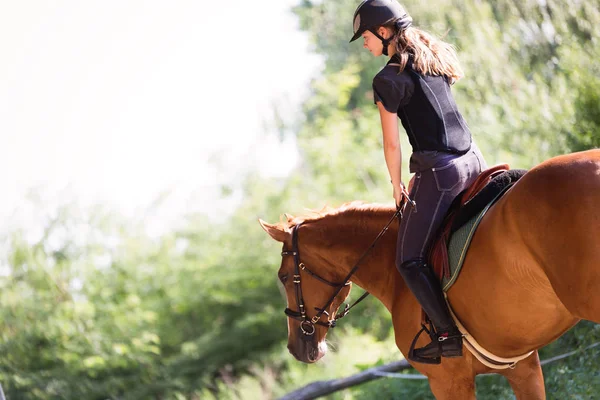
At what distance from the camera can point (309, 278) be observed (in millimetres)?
5195

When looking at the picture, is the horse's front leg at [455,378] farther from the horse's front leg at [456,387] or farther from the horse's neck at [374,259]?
the horse's neck at [374,259]

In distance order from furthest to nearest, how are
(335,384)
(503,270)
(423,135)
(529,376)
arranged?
(335,384), (529,376), (423,135), (503,270)

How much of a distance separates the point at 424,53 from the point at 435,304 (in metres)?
1.45

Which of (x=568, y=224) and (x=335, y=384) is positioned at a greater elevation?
(x=568, y=224)

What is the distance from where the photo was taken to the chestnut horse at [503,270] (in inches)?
129

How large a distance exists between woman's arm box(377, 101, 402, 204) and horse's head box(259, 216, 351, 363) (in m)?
0.92

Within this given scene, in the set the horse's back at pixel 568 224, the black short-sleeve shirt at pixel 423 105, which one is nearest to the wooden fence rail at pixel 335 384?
the black short-sleeve shirt at pixel 423 105

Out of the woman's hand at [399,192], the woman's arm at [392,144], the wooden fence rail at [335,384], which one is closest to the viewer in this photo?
the woman's arm at [392,144]

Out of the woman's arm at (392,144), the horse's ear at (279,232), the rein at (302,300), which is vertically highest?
the woman's arm at (392,144)

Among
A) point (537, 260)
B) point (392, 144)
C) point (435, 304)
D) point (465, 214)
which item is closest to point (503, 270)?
point (537, 260)

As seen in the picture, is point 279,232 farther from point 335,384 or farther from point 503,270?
point 335,384

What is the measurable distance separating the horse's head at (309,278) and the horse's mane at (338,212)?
0.7 inches

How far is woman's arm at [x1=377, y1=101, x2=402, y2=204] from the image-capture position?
4.27 meters

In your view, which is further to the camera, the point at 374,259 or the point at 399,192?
the point at 374,259
